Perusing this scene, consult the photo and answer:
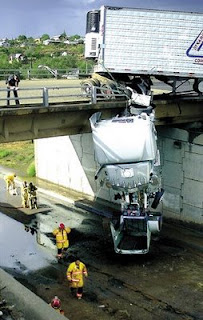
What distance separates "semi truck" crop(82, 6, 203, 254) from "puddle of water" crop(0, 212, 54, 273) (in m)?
2.93

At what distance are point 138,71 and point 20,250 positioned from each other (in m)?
8.66

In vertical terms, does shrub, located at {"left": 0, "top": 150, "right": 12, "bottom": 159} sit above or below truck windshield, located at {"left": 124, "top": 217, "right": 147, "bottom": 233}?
below

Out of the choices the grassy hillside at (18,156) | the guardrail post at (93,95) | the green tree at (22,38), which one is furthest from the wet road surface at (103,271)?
the green tree at (22,38)

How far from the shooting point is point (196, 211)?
1992 centimetres

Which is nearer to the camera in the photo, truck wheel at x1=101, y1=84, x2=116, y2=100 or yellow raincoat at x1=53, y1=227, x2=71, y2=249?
yellow raincoat at x1=53, y1=227, x2=71, y2=249

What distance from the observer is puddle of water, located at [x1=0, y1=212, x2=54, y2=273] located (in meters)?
16.3

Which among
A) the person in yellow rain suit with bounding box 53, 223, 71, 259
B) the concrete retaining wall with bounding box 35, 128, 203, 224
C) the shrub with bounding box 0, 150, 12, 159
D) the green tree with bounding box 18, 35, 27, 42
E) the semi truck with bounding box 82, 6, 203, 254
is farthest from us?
the green tree with bounding box 18, 35, 27, 42

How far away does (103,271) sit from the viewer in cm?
1584

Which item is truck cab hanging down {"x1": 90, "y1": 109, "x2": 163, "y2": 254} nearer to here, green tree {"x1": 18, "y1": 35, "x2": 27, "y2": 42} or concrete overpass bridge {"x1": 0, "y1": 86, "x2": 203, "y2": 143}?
concrete overpass bridge {"x1": 0, "y1": 86, "x2": 203, "y2": 143}

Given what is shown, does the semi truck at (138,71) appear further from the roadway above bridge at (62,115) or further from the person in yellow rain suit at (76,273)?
the person in yellow rain suit at (76,273)

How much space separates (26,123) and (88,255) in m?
5.83

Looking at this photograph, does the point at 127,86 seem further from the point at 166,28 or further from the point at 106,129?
the point at 106,129

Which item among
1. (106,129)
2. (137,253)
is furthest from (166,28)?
(137,253)

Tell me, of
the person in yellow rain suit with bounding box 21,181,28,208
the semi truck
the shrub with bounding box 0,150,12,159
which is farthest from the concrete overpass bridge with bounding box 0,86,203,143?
the shrub with bounding box 0,150,12,159
